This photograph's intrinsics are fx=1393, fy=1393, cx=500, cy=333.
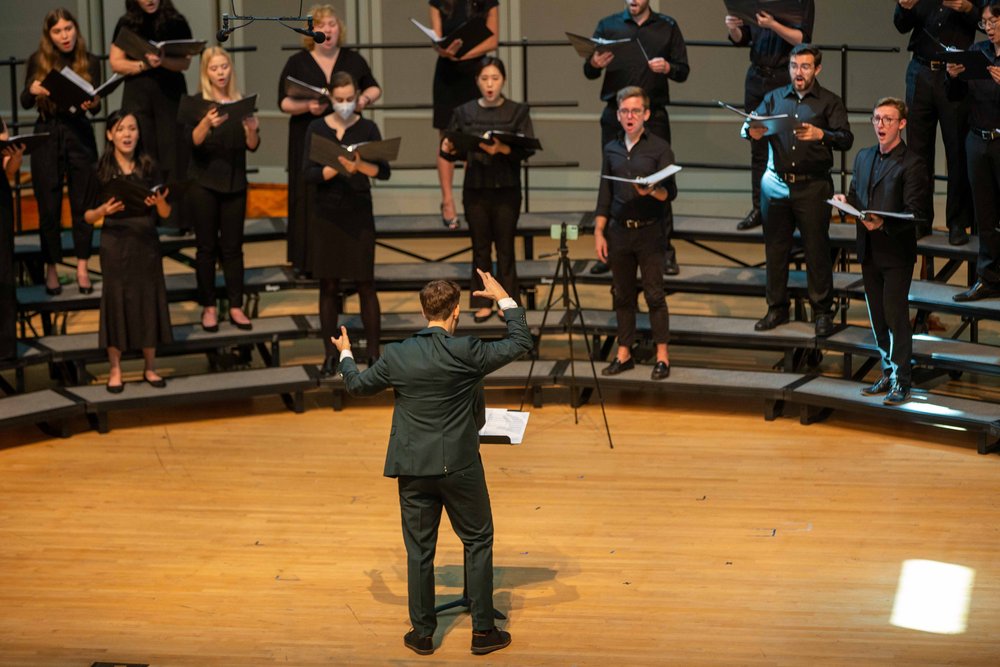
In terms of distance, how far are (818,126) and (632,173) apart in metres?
1.05

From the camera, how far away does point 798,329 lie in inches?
317

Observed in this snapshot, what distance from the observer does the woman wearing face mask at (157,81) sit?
26.8ft

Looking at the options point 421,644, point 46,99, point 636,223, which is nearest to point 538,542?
point 421,644

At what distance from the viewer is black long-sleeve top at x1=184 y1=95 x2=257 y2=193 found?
25.8 ft

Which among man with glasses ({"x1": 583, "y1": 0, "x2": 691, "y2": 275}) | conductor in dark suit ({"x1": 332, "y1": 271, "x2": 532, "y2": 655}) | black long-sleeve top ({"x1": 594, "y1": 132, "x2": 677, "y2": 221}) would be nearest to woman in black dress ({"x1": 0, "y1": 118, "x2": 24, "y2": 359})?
black long-sleeve top ({"x1": 594, "y1": 132, "x2": 677, "y2": 221})

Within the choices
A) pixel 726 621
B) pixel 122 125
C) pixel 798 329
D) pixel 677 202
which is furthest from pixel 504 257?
pixel 677 202

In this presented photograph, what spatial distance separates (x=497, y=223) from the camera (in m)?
8.08

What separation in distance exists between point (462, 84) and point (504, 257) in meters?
1.21

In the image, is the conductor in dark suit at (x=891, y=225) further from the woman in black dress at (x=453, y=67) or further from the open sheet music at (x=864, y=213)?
the woman in black dress at (x=453, y=67)

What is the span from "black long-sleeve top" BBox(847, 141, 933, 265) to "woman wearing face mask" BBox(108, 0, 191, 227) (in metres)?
3.83

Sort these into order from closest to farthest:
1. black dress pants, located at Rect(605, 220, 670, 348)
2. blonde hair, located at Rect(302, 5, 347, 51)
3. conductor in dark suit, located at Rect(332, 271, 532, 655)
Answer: conductor in dark suit, located at Rect(332, 271, 532, 655) < black dress pants, located at Rect(605, 220, 670, 348) < blonde hair, located at Rect(302, 5, 347, 51)

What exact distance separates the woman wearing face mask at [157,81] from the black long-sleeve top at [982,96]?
14.4 ft

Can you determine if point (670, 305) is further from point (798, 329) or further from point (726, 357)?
point (798, 329)

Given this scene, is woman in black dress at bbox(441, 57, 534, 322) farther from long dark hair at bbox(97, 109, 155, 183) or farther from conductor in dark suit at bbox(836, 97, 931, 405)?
conductor in dark suit at bbox(836, 97, 931, 405)
